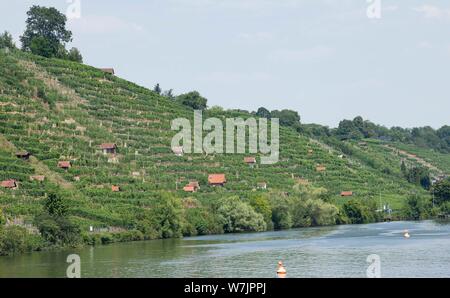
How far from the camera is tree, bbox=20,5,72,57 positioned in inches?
4820

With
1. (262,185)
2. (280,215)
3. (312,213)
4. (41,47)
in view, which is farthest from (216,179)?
(41,47)

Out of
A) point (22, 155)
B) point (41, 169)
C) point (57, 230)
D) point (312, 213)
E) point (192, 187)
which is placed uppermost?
point (22, 155)

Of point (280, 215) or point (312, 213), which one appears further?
point (312, 213)

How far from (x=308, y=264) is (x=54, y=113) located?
5601 cm

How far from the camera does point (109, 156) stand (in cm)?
9819

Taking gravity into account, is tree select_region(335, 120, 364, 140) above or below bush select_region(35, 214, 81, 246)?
above

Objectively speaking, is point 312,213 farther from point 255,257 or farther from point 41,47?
point 41,47

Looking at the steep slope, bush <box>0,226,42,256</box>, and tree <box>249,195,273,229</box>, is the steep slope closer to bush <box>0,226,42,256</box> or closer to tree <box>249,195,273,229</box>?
tree <box>249,195,273,229</box>

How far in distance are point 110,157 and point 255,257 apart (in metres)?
42.5

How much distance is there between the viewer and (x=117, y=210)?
82250 mm

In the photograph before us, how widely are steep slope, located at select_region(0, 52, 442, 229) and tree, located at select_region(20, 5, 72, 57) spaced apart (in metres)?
5.46

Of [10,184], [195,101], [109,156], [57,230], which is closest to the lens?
[57,230]

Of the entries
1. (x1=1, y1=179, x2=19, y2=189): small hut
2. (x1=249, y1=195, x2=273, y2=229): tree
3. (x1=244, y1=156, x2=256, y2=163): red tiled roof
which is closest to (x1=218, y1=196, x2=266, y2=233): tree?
(x1=249, y1=195, x2=273, y2=229): tree
